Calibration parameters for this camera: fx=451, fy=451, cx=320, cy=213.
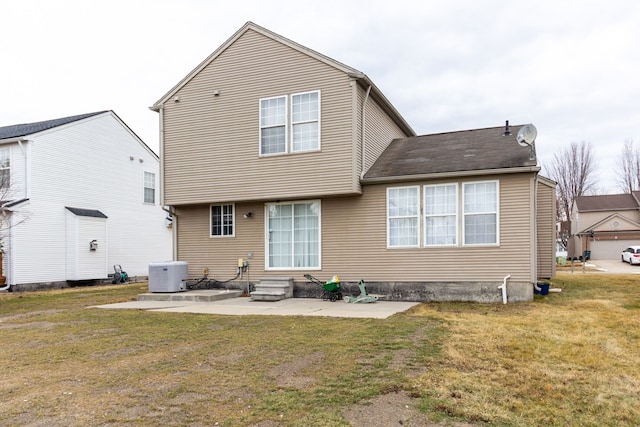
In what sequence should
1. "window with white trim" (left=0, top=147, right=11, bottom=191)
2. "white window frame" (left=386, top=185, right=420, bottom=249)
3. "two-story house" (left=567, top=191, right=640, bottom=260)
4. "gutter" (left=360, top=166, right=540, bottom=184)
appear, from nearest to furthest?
"gutter" (left=360, top=166, right=540, bottom=184), "white window frame" (left=386, top=185, right=420, bottom=249), "window with white trim" (left=0, top=147, right=11, bottom=191), "two-story house" (left=567, top=191, right=640, bottom=260)

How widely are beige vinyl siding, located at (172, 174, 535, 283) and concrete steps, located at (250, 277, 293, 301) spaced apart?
35cm

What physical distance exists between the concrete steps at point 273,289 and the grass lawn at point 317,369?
309 centimetres

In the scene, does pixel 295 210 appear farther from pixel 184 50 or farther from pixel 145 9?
pixel 184 50

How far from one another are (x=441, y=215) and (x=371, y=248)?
2.10m

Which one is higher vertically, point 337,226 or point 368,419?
point 337,226

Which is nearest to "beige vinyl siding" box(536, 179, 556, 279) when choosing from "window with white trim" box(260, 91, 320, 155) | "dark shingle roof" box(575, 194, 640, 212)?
"window with white trim" box(260, 91, 320, 155)

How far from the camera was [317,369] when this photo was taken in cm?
536

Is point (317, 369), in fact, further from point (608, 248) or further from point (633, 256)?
point (608, 248)

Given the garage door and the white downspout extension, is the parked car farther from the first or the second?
the white downspout extension

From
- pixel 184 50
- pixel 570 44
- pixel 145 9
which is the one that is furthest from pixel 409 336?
pixel 184 50

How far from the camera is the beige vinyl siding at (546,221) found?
534 inches

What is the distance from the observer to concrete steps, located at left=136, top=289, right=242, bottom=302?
41.7 feet

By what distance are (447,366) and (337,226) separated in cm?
780

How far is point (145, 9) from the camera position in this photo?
13.2 meters
